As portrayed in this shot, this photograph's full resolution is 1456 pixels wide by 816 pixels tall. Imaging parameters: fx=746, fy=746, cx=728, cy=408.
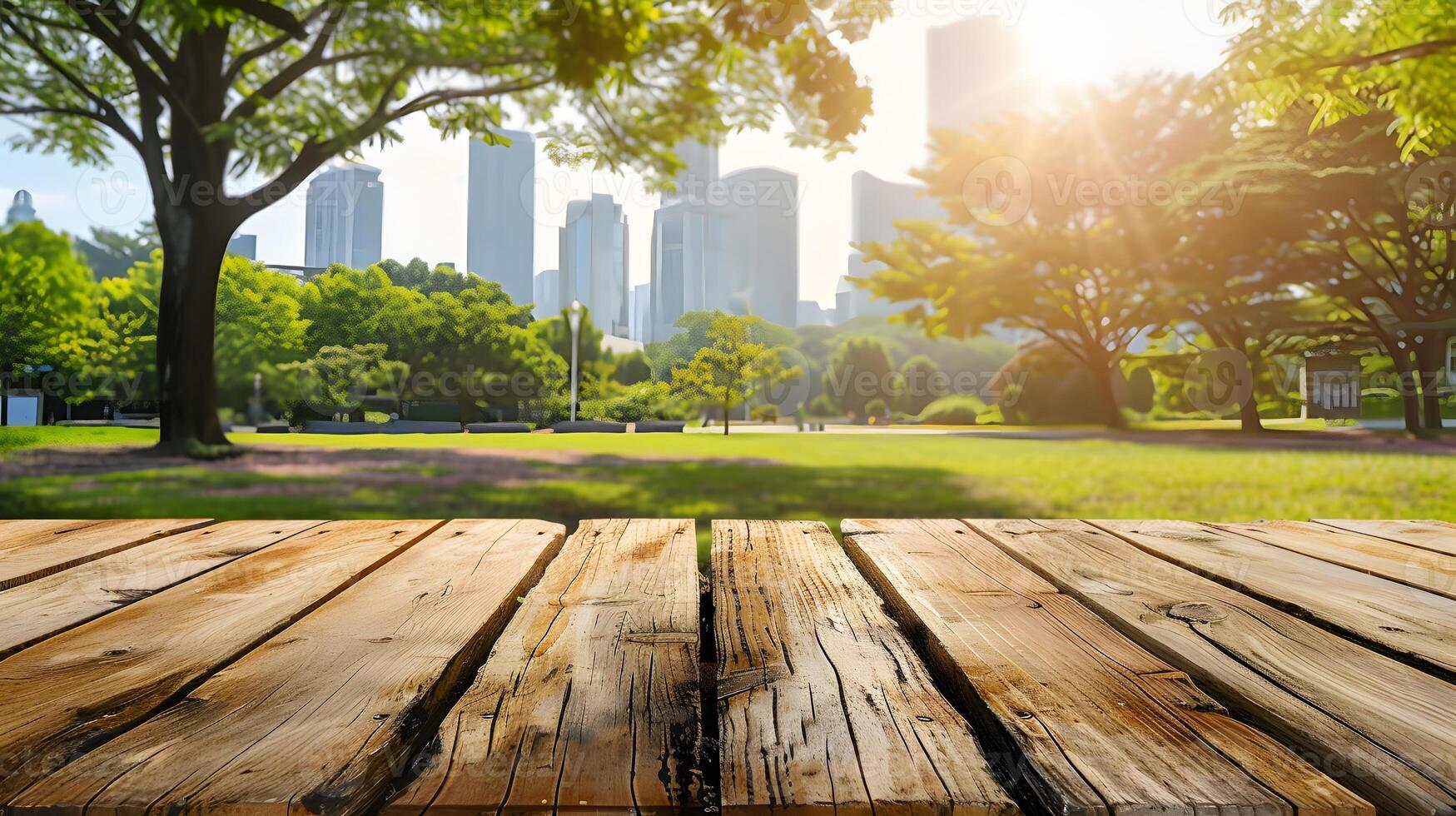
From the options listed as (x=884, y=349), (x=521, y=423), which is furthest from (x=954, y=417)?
(x=521, y=423)

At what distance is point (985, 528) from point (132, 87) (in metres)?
3.30


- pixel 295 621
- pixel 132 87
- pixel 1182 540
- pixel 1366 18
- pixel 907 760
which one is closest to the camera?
pixel 907 760

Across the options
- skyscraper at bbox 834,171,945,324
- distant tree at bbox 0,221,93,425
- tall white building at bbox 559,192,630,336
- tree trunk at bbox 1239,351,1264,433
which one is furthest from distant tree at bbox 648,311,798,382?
tree trunk at bbox 1239,351,1264,433

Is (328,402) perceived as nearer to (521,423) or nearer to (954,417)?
(521,423)

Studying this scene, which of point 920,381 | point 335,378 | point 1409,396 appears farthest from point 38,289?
point 1409,396

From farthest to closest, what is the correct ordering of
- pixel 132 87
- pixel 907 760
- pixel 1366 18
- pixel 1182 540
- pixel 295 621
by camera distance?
pixel 1366 18, pixel 132 87, pixel 1182 540, pixel 295 621, pixel 907 760

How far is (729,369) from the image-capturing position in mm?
3320

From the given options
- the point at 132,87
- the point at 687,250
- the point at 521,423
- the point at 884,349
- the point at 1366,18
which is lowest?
the point at 521,423

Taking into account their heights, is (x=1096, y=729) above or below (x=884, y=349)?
below

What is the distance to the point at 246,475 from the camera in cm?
276

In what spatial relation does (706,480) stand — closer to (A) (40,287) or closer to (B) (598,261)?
(B) (598,261)

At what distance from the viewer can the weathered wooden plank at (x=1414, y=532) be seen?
1.42 metres

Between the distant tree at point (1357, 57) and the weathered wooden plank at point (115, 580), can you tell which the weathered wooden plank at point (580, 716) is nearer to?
the weathered wooden plank at point (115, 580)

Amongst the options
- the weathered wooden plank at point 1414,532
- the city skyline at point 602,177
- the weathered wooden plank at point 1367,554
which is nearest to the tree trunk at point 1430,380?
the city skyline at point 602,177
